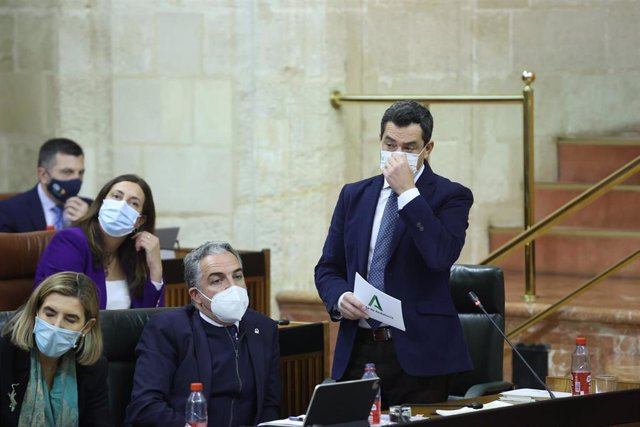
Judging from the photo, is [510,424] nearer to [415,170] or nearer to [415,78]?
[415,170]

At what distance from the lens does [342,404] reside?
3.74 meters

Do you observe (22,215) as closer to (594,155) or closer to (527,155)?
(527,155)

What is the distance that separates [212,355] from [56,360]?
516 millimetres

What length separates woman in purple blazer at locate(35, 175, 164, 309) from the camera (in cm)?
554

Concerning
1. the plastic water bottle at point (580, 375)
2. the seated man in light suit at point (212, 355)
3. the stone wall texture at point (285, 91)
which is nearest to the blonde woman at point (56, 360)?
the seated man in light suit at point (212, 355)

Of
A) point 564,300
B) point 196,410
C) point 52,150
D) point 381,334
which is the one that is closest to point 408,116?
point 381,334

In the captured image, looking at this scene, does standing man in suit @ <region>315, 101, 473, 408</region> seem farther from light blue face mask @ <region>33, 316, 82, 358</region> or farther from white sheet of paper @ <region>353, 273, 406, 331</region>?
light blue face mask @ <region>33, 316, 82, 358</region>

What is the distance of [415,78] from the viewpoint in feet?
29.6

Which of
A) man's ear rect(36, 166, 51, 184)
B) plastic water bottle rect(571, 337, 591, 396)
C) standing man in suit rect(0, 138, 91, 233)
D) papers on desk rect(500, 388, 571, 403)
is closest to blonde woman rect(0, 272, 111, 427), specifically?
papers on desk rect(500, 388, 571, 403)

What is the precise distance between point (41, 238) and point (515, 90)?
411 cm

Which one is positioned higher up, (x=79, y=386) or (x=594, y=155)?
(x=594, y=155)

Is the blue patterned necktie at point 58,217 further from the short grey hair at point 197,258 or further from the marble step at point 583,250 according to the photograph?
the marble step at point 583,250

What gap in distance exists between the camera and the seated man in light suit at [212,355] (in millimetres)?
4469

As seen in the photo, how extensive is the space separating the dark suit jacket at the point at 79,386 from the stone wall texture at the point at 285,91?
149 inches
